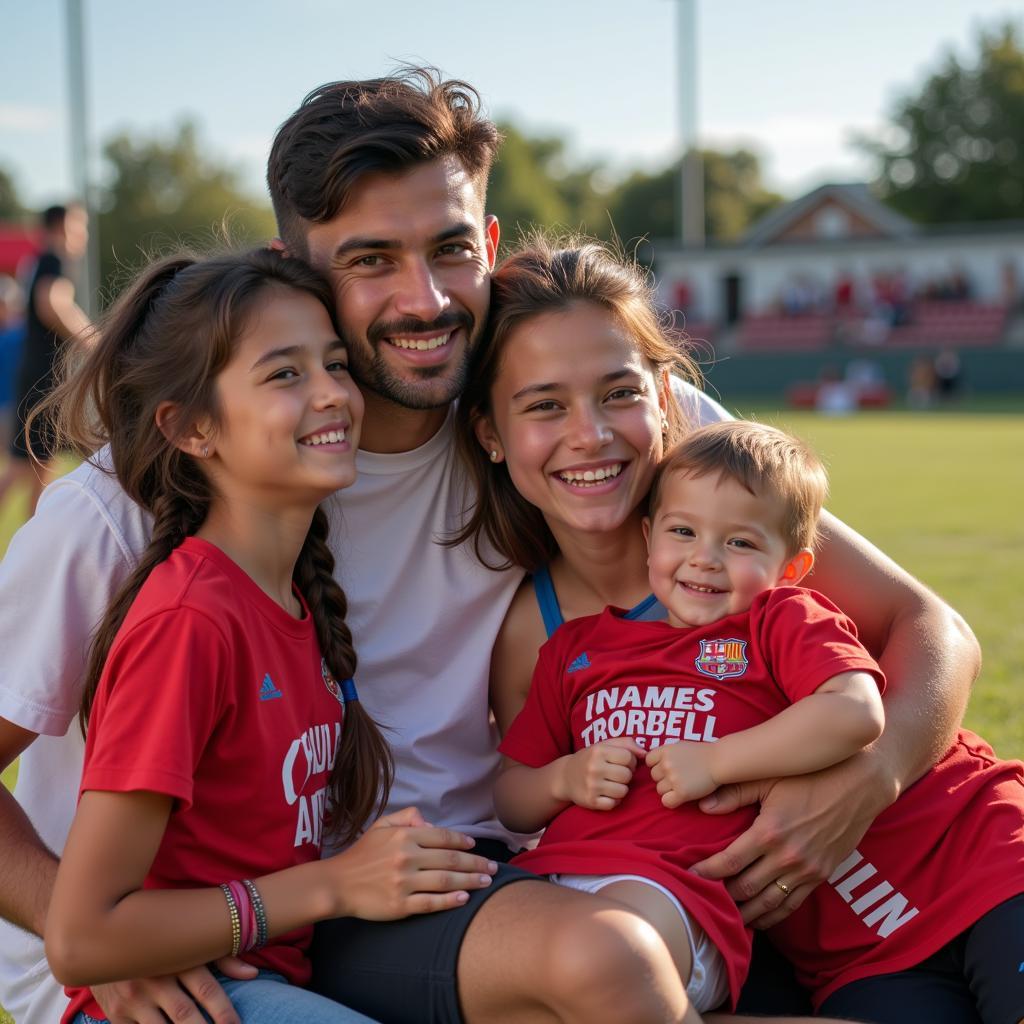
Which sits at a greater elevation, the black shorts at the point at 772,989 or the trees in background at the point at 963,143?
the trees in background at the point at 963,143

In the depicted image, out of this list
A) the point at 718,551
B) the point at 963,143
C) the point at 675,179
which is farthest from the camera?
the point at 675,179

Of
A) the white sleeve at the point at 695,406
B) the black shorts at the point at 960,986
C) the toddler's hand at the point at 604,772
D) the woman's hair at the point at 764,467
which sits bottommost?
the black shorts at the point at 960,986

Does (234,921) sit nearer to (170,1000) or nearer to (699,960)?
(170,1000)

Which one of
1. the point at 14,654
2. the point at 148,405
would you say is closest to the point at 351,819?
the point at 14,654

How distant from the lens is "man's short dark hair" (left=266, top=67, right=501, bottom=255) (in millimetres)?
3277

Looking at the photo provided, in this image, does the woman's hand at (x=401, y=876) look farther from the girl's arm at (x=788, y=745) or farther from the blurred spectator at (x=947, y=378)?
the blurred spectator at (x=947, y=378)

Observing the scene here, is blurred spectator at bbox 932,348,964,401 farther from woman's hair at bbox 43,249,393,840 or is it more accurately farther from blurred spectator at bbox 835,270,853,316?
woman's hair at bbox 43,249,393,840

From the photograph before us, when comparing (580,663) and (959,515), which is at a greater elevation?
(580,663)

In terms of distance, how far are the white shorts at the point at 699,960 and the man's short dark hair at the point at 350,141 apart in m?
1.76

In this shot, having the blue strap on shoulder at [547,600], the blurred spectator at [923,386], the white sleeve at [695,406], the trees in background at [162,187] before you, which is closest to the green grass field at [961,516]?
the white sleeve at [695,406]

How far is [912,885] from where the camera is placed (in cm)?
286

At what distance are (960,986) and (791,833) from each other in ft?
1.56

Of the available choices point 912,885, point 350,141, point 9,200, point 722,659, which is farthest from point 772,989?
point 9,200

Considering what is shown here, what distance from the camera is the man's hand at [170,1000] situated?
2404 mm
